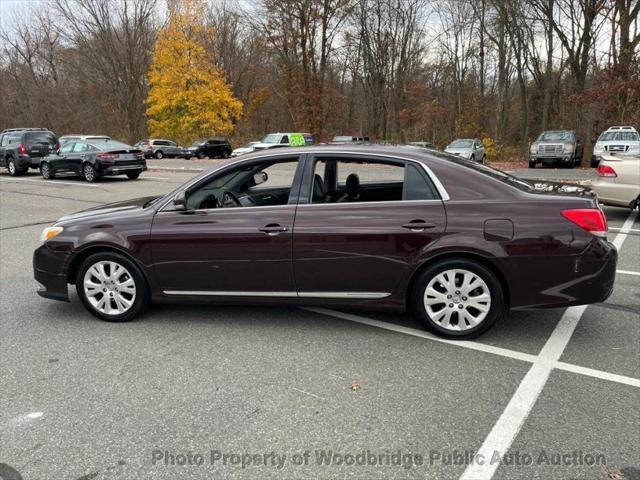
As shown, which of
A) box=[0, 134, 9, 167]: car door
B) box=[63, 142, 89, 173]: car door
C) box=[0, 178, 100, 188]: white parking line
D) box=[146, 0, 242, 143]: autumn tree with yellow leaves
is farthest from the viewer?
box=[146, 0, 242, 143]: autumn tree with yellow leaves

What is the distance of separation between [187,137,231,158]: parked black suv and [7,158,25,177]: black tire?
16.6 m

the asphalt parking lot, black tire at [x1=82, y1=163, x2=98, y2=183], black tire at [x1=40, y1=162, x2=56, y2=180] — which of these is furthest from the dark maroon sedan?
black tire at [x1=40, y1=162, x2=56, y2=180]

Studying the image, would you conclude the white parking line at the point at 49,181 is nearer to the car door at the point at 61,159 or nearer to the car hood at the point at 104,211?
the car door at the point at 61,159

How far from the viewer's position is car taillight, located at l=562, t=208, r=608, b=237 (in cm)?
386

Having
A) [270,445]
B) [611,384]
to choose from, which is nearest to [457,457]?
[270,445]

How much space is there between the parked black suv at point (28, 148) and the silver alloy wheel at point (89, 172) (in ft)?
12.1

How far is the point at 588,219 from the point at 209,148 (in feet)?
119

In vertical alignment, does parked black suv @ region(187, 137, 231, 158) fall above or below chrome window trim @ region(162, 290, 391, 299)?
above

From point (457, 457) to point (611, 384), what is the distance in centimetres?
142

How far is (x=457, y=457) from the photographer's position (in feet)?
8.78

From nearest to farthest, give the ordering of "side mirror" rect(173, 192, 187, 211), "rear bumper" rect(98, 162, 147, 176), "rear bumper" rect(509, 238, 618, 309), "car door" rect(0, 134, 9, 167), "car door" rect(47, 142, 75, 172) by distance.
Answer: "rear bumper" rect(509, 238, 618, 309), "side mirror" rect(173, 192, 187, 211), "rear bumper" rect(98, 162, 147, 176), "car door" rect(47, 142, 75, 172), "car door" rect(0, 134, 9, 167)

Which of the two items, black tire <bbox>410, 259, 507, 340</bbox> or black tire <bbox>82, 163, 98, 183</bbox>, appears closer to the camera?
black tire <bbox>410, 259, 507, 340</bbox>

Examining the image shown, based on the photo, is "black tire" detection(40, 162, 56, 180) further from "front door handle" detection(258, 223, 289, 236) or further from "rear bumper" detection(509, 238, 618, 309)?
"rear bumper" detection(509, 238, 618, 309)

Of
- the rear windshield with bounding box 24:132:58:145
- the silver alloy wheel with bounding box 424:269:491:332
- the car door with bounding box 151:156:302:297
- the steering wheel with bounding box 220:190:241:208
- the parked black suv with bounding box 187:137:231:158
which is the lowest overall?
the silver alloy wheel with bounding box 424:269:491:332
